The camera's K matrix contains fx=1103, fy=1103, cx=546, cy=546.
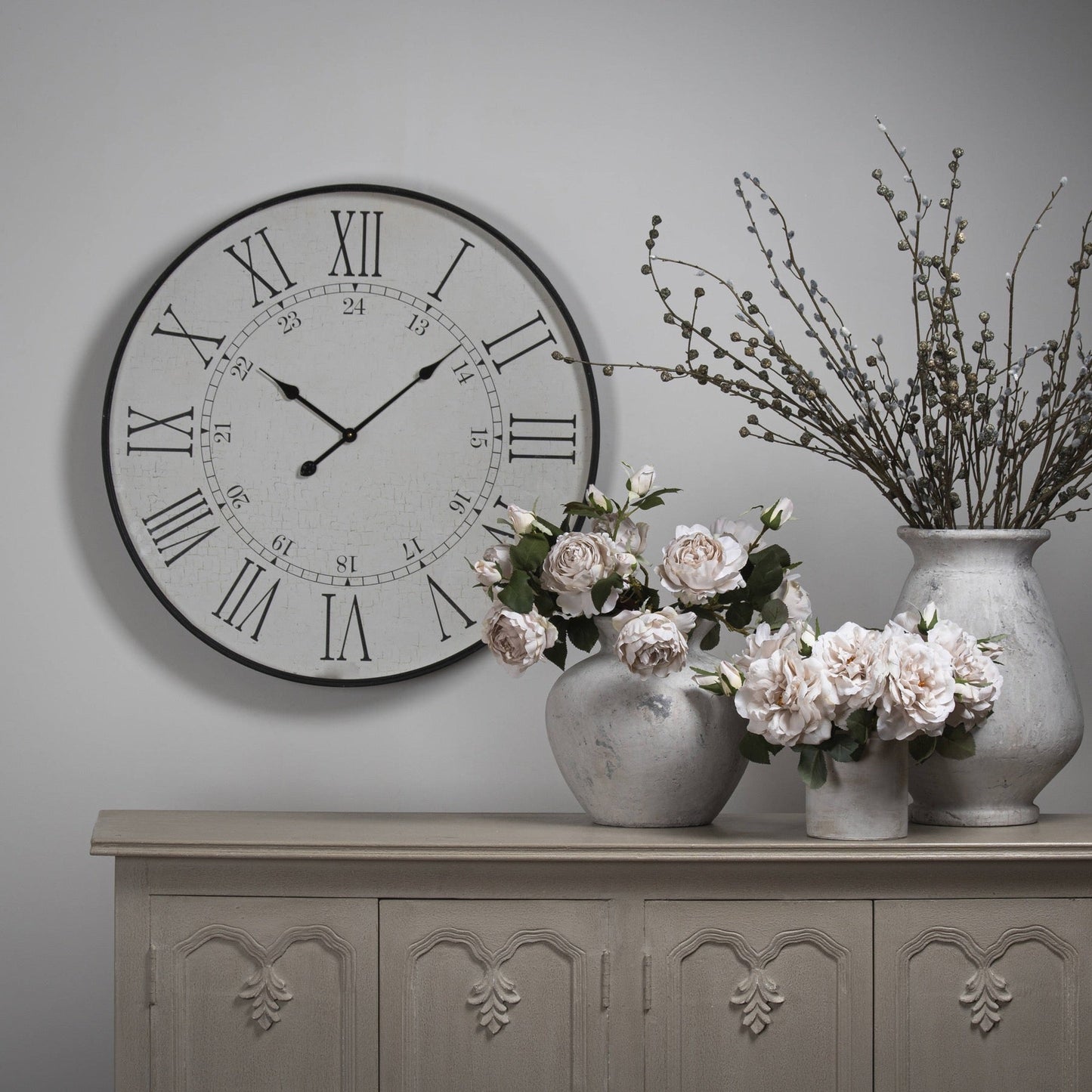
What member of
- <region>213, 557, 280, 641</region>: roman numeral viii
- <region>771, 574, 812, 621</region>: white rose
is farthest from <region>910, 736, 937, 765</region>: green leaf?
<region>213, 557, 280, 641</region>: roman numeral viii

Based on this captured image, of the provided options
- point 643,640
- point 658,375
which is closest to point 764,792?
point 643,640

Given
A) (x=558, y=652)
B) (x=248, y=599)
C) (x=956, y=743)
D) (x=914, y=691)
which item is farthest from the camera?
(x=248, y=599)

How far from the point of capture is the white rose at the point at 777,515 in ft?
4.85

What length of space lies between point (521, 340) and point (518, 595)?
53 centimetres

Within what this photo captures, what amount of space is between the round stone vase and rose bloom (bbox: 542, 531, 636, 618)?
0.06 m

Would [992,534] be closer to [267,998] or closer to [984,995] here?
[984,995]

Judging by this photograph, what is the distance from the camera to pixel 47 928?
175cm

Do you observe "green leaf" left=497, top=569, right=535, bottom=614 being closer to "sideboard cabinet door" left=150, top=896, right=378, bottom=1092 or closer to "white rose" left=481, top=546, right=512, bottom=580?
"white rose" left=481, top=546, right=512, bottom=580

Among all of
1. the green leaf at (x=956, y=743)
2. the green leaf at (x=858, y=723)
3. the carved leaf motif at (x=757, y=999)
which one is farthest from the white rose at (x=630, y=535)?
the carved leaf motif at (x=757, y=999)

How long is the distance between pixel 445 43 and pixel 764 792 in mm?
1343

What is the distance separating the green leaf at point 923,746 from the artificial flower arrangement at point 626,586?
214 mm

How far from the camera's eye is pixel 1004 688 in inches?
57.0

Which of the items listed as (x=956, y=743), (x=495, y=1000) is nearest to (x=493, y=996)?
(x=495, y=1000)

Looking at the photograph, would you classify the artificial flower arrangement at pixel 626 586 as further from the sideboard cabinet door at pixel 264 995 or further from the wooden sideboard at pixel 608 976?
the sideboard cabinet door at pixel 264 995
